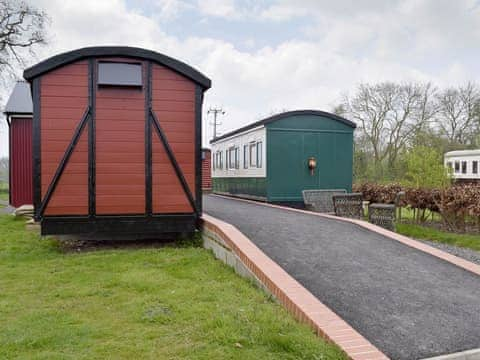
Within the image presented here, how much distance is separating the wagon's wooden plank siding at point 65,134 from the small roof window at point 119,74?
23 cm

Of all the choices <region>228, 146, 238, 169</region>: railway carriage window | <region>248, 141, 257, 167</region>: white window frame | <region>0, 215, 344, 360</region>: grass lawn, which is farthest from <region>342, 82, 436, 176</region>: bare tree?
<region>0, 215, 344, 360</region>: grass lawn

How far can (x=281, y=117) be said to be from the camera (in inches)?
Answer: 413

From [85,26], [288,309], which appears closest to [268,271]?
[288,309]

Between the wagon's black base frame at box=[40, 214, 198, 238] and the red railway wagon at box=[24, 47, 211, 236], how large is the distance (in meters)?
0.01

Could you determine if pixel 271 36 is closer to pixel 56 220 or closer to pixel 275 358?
pixel 56 220

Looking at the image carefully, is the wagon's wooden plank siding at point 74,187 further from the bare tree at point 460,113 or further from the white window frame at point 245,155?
the bare tree at point 460,113

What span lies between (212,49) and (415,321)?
46.1 ft

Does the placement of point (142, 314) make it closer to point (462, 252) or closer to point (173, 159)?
point (173, 159)

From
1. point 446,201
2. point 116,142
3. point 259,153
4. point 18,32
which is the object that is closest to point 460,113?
point 446,201

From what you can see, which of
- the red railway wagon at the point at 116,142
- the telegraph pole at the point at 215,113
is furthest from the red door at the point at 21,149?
the telegraph pole at the point at 215,113

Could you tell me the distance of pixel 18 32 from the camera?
19.7 m

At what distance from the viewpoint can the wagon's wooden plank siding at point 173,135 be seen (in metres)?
6.15

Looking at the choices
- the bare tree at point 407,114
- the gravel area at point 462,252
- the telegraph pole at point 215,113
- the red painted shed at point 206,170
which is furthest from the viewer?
the telegraph pole at point 215,113

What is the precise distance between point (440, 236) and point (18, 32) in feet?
65.3
